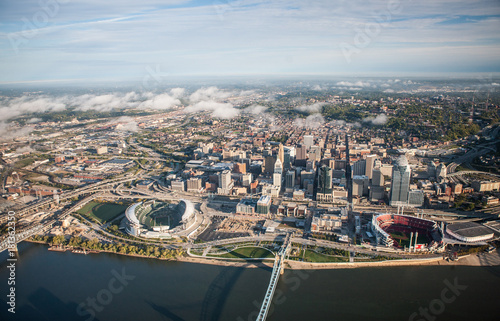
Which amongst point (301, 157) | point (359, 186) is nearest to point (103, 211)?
point (301, 157)

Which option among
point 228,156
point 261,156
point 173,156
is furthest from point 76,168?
point 261,156

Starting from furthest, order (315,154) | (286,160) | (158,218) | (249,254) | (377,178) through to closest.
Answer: (315,154) < (286,160) < (377,178) < (158,218) < (249,254)

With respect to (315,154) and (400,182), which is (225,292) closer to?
(400,182)

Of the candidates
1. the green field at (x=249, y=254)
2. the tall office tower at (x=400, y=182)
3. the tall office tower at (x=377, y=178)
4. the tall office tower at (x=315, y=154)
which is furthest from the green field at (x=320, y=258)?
the tall office tower at (x=315, y=154)

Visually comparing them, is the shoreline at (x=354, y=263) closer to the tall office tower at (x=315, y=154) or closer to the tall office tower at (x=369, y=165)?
the tall office tower at (x=369, y=165)

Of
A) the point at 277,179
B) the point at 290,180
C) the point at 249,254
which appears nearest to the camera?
the point at 249,254

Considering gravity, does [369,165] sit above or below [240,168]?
above
